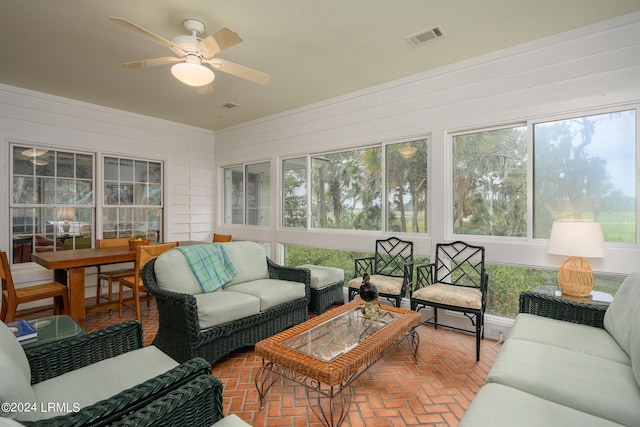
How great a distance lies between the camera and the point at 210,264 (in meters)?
3.13

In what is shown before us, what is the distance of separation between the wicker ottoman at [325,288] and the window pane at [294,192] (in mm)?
1157

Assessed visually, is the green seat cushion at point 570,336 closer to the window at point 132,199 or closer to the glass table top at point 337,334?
the glass table top at point 337,334

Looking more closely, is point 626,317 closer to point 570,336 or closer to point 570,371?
point 570,336

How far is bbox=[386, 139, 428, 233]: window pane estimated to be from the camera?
12.6ft

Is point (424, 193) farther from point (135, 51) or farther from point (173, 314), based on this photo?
point (135, 51)

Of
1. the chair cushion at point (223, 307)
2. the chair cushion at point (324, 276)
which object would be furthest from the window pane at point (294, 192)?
the chair cushion at point (223, 307)

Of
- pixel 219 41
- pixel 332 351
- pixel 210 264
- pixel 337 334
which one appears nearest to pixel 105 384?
pixel 332 351

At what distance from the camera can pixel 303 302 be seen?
11.1ft

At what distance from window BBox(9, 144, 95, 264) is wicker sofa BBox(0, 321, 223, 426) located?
3.79 meters

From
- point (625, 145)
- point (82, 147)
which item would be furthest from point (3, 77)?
point (625, 145)

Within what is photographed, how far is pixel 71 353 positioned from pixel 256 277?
6.67ft

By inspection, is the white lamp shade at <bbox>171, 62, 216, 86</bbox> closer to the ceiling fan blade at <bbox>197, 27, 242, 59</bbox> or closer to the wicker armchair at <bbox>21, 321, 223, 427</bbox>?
the ceiling fan blade at <bbox>197, 27, 242, 59</bbox>

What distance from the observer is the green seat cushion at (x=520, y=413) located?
117 cm

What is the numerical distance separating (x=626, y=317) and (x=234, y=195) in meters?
5.76
